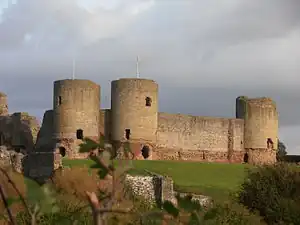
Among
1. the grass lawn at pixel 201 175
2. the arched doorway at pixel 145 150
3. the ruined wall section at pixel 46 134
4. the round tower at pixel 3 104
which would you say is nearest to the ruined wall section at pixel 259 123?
the grass lawn at pixel 201 175

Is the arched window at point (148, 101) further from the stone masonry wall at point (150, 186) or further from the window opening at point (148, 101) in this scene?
the stone masonry wall at point (150, 186)

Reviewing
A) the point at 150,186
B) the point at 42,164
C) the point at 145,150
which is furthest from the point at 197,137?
the point at 150,186

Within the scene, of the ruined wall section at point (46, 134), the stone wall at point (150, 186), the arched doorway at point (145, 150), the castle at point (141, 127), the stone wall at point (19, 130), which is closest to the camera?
the stone wall at point (150, 186)

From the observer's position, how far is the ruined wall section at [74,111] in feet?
124

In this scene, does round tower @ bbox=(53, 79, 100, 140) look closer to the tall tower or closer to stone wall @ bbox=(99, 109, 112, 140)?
stone wall @ bbox=(99, 109, 112, 140)

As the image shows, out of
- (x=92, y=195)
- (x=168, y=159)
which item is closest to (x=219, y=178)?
(x=168, y=159)

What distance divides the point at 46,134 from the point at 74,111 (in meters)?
2.86

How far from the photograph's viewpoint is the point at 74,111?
37719 millimetres

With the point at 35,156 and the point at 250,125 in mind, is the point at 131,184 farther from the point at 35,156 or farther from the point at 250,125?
the point at 250,125

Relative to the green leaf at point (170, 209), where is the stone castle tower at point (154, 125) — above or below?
above

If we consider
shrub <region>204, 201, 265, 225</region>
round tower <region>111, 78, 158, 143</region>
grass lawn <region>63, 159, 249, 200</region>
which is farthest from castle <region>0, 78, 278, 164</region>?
shrub <region>204, 201, 265, 225</region>

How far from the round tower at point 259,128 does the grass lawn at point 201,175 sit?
5783mm

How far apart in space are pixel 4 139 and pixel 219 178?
1482 cm

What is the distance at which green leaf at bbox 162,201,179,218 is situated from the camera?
234 centimetres
